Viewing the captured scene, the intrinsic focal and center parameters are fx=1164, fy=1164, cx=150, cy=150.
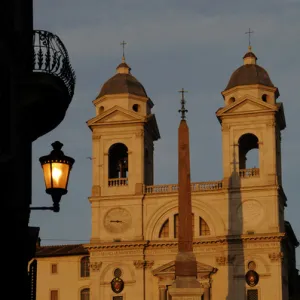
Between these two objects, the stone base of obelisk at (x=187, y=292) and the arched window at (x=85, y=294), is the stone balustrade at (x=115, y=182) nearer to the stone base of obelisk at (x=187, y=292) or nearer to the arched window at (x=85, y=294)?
the arched window at (x=85, y=294)

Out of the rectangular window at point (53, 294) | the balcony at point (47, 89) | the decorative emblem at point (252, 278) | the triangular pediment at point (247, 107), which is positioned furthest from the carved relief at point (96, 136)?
the balcony at point (47, 89)

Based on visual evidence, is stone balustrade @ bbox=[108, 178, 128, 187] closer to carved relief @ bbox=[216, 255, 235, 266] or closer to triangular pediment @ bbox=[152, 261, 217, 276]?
triangular pediment @ bbox=[152, 261, 217, 276]

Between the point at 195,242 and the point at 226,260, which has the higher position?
the point at 195,242

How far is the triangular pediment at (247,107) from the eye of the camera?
265 feet

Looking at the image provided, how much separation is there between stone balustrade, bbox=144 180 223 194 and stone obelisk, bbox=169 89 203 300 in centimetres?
509

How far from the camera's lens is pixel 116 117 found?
3307 inches

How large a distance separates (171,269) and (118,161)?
9.99 metres

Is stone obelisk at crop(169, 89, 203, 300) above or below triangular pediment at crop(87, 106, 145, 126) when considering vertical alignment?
below

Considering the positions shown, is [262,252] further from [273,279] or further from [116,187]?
[116,187]

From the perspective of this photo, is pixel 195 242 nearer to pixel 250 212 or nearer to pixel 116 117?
pixel 250 212

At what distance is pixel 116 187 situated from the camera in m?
83.1

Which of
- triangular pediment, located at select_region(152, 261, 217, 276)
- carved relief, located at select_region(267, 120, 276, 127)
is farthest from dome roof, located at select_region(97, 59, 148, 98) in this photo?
triangular pediment, located at select_region(152, 261, 217, 276)

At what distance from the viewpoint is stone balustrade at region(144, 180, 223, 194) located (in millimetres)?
81812

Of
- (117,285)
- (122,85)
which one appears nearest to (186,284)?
(117,285)
